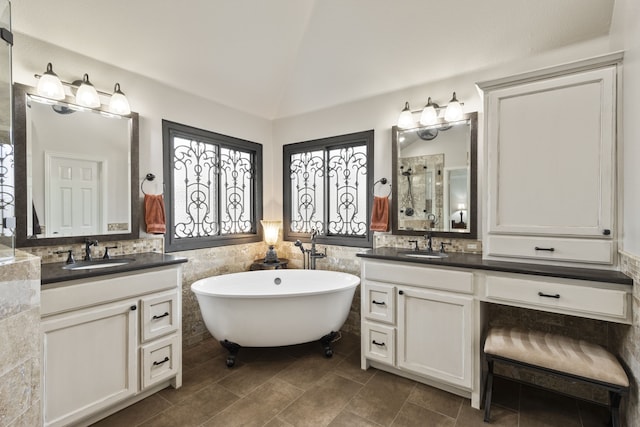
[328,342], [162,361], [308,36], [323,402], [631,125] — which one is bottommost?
[323,402]

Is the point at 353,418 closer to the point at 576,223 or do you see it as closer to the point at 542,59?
the point at 576,223

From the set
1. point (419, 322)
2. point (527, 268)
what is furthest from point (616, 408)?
point (419, 322)

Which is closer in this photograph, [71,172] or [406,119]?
[71,172]

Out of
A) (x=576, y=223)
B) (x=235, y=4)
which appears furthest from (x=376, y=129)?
(x=576, y=223)

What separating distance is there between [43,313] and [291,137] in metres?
2.70

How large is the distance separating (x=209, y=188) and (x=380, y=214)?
175 centimetres

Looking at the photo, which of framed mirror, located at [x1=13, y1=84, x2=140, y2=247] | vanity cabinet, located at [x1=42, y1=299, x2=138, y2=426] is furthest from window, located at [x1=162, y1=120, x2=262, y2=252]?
vanity cabinet, located at [x1=42, y1=299, x2=138, y2=426]

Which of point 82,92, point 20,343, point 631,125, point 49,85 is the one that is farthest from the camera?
point 82,92

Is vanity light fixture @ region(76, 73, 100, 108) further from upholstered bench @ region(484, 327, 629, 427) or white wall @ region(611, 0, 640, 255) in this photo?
white wall @ region(611, 0, 640, 255)

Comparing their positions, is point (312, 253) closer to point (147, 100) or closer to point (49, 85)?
point (147, 100)

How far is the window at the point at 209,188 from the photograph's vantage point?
2822mm

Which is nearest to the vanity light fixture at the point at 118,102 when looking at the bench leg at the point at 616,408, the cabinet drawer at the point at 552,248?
the cabinet drawer at the point at 552,248

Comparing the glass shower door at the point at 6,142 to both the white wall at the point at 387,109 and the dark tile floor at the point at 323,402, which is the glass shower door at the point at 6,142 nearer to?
the dark tile floor at the point at 323,402

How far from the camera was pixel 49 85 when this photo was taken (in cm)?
199
